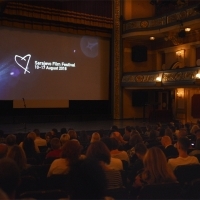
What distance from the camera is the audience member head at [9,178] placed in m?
2.09

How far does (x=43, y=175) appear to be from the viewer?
165 inches

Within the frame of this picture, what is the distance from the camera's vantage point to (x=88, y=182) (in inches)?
76.4

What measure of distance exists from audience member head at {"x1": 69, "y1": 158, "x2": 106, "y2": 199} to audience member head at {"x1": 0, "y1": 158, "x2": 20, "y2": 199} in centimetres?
36

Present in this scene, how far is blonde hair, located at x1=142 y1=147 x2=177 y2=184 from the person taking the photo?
348 cm

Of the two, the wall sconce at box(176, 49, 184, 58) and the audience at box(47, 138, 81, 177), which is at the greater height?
the wall sconce at box(176, 49, 184, 58)

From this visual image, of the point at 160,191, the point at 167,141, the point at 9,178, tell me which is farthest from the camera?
the point at 167,141

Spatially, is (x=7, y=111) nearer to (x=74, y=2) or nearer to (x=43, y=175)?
(x=74, y=2)

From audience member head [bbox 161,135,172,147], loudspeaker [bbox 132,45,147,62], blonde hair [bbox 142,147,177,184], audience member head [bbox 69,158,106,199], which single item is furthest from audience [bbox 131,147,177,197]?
loudspeaker [bbox 132,45,147,62]

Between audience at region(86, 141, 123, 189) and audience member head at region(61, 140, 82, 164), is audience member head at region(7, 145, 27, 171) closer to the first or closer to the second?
audience member head at region(61, 140, 82, 164)

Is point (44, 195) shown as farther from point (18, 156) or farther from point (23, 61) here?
point (23, 61)

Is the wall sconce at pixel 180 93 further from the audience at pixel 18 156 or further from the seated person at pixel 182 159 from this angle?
the audience at pixel 18 156

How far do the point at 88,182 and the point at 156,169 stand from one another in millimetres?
1708

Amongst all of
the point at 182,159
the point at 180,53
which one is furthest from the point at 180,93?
the point at 182,159

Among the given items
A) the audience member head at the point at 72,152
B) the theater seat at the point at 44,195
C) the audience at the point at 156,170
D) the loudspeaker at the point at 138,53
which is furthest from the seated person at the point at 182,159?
the loudspeaker at the point at 138,53
